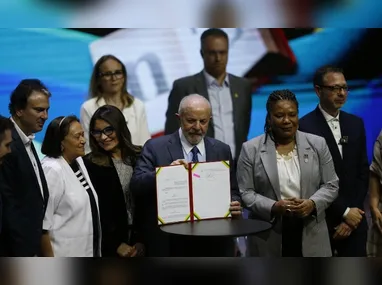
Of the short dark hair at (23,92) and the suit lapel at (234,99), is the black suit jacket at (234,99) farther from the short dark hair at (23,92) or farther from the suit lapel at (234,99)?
the short dark hair at (23,92)

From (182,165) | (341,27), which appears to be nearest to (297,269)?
(182,165)

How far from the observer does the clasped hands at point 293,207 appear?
3557 mm

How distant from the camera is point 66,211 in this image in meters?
3.68

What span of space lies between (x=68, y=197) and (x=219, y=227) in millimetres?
869

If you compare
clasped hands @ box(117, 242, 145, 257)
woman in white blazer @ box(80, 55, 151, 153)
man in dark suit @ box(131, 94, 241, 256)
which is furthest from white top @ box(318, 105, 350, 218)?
clasped hands @ box(117, 242, 145, 257)

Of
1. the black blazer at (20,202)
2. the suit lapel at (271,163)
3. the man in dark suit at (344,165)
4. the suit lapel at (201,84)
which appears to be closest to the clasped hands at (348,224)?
the man in dark suit at (344,165)

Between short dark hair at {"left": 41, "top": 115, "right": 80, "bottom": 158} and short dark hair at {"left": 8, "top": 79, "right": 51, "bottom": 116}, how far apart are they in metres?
0.21

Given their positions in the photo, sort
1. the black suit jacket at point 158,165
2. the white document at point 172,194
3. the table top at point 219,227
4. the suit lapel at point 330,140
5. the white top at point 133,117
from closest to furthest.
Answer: the table top at point 219,227, the white document at point 172,194, the black suit jacket at point 158,165, the suit lapel at point 330,140, the white top at point 133,117

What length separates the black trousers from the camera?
3.63 m

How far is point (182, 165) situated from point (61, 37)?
1.20 meters

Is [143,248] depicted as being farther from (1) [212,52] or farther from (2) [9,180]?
(1) [212,52]

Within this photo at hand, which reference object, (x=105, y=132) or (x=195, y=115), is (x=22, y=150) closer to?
(x=105, y=132)

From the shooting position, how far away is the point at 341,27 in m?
4.05

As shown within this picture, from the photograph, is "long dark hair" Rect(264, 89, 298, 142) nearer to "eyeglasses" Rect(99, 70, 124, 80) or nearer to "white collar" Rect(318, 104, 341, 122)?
"white collar" Rect(318, 104, 341, 122)
